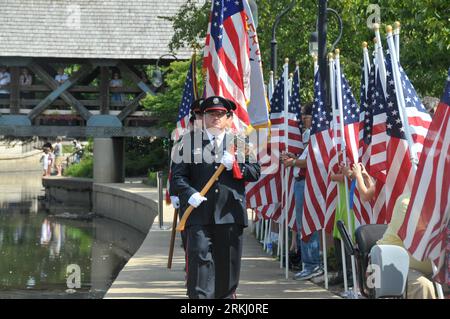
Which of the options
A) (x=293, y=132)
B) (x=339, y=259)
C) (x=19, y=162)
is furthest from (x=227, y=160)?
(x=19, y=162)

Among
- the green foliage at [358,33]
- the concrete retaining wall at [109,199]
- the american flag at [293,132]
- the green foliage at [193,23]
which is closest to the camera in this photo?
the american flag at [293,132]

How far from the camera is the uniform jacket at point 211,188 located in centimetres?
989

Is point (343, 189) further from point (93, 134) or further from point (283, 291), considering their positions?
point (93, 134)

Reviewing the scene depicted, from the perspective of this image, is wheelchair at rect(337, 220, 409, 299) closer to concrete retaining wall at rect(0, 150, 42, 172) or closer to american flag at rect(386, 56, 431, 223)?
american flag at rect(386, 56, 431, 223)

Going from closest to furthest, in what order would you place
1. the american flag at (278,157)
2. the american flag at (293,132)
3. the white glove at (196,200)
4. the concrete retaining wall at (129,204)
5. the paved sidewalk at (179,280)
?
the white glove at (196,200)
the paved sidewalk at (179,280)
the american flag at (293,132)
the american flag at (278,157)
the concrete retaining wall at (129,204)

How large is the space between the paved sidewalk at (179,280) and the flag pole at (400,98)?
288 cm

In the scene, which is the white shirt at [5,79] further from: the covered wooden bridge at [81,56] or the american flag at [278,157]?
the american flag at [278,157]

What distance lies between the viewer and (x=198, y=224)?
32.5ft

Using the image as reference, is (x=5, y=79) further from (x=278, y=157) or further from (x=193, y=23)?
(x=278, y=157)

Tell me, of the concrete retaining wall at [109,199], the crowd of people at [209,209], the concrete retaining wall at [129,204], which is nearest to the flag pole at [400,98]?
the crowd of people at [209,209]

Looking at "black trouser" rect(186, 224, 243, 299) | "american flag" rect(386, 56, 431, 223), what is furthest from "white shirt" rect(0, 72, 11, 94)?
"american flag" rect(386, 56, 431, 223)

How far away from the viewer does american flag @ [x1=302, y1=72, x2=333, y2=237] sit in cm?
1275

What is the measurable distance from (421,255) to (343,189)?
4821mm
